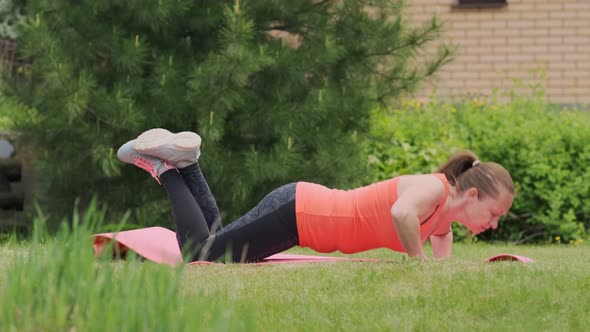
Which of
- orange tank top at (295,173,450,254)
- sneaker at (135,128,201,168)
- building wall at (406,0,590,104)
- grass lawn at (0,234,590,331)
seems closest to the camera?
grass lawn at (0,234,590,331)

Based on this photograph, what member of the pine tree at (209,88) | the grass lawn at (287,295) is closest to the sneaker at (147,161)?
the grass lawn at (287,295)

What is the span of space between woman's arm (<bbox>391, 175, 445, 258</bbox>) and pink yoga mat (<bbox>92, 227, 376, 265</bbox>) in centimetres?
57

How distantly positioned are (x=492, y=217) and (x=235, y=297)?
164 cm

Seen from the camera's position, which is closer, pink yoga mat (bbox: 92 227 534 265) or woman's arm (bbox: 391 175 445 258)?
woman's arm (bbox: 391 175 445 258)

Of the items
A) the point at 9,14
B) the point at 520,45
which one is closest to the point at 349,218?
the point at 9,14

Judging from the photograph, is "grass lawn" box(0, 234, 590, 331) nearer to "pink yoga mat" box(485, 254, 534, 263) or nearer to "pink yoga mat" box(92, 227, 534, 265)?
"pink yoga mat" box(485, 254, 534, 263)

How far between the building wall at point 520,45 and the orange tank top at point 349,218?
6.86 meters

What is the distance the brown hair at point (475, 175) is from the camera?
16.2ft

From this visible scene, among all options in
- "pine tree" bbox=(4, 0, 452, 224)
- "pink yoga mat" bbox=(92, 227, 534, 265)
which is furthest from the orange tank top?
"pine tree" bbox=(4, 0, 452, 224)

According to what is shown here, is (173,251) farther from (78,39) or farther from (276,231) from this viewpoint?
(78,39)

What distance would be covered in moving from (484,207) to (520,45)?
24.3 ft

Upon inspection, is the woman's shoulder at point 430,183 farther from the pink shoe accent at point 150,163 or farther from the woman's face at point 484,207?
the pink shoe accent at point 150,163

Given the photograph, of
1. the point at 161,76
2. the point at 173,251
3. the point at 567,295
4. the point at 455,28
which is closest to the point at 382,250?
the point at 161,76

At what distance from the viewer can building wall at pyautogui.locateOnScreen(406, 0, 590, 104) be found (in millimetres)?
11875
